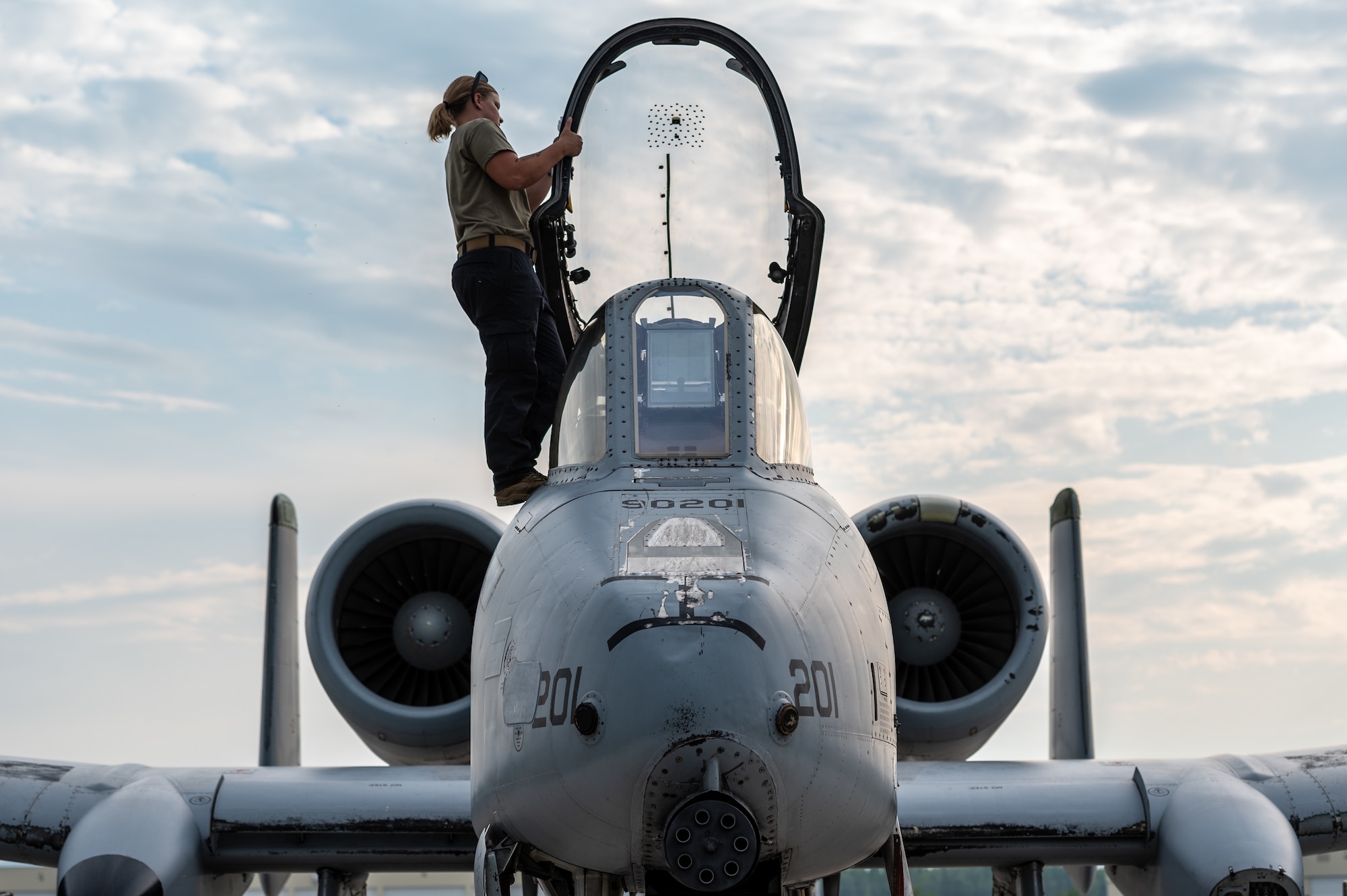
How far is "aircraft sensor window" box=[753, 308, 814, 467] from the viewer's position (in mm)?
5246

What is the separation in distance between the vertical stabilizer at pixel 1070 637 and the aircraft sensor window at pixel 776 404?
157 inches

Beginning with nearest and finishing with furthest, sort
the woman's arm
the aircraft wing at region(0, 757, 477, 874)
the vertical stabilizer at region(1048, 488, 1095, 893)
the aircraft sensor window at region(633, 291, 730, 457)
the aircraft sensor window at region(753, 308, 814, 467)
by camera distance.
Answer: the aircraft sensor window at region(633, 291, 730, 457)
the aircraft sensor window at region(753, 308, 814, 467)
the woman's arm
the aircraft wing at region(0, 757, 477, 874)
the vertical stabilizer at region(1048, 488, 1095, 893)

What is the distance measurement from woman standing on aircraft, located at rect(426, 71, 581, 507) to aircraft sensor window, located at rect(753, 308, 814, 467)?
3.57 feet

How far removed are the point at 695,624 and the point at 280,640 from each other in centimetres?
635

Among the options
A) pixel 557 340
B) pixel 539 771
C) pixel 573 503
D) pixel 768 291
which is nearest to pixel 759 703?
pixel 539 771

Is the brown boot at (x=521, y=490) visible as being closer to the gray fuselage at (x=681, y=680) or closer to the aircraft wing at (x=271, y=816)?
the gray fuselage at (x=681, y=680)

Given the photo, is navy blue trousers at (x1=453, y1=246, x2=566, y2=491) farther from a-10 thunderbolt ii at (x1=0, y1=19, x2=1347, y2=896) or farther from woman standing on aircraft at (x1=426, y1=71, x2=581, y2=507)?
a-10 thunderbolt ii at (x1=0, y1=19, x2=1347, y2=896)

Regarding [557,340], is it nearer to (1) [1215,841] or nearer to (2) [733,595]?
(2) [733,595]

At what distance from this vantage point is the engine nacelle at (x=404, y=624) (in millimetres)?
8188

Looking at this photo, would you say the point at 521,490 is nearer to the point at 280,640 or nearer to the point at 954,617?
the point at 954,617

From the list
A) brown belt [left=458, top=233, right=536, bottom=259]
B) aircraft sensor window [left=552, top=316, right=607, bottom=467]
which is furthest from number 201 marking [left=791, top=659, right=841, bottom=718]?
brown belt [left=458, top=233, right=536, bottom=259]

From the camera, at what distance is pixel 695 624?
3.78 m

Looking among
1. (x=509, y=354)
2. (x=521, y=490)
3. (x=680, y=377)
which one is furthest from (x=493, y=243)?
(x=680, y=377)

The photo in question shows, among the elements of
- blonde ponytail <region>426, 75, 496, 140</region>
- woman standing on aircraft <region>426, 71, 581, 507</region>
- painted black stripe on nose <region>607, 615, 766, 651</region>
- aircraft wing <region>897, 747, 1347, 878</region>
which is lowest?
aircraft wing <region>897, 747, 1347, 878</region>
